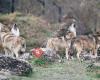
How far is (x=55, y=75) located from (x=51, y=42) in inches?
261

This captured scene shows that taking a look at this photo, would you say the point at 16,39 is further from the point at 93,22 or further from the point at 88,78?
the point at 93,22

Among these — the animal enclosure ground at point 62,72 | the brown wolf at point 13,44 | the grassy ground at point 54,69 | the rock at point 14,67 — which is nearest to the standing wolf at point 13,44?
the brown wolf at point 13,44

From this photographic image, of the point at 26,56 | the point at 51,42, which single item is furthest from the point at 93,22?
the point at 26,56

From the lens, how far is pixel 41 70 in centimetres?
1465

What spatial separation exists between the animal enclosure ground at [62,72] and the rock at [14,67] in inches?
12.5

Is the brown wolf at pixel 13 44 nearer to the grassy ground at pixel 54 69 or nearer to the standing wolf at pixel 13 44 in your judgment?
the standing wolf at pixel 13 44

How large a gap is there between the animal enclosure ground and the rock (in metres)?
0.32

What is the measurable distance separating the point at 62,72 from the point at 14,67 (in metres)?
1.83

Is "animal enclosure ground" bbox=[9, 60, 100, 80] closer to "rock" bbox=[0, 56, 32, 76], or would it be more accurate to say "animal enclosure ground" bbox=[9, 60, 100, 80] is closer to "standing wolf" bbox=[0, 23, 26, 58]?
"rock" bbox=[0, 56, 32, 76]

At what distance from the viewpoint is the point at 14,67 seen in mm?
13477

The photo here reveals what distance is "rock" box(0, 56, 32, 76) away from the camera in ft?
43.4

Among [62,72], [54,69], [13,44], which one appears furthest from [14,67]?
[13,44]

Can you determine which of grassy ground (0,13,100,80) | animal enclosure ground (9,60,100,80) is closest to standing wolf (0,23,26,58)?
grassy ground (0,13,100,80)

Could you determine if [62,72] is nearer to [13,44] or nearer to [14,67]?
[14,67]
